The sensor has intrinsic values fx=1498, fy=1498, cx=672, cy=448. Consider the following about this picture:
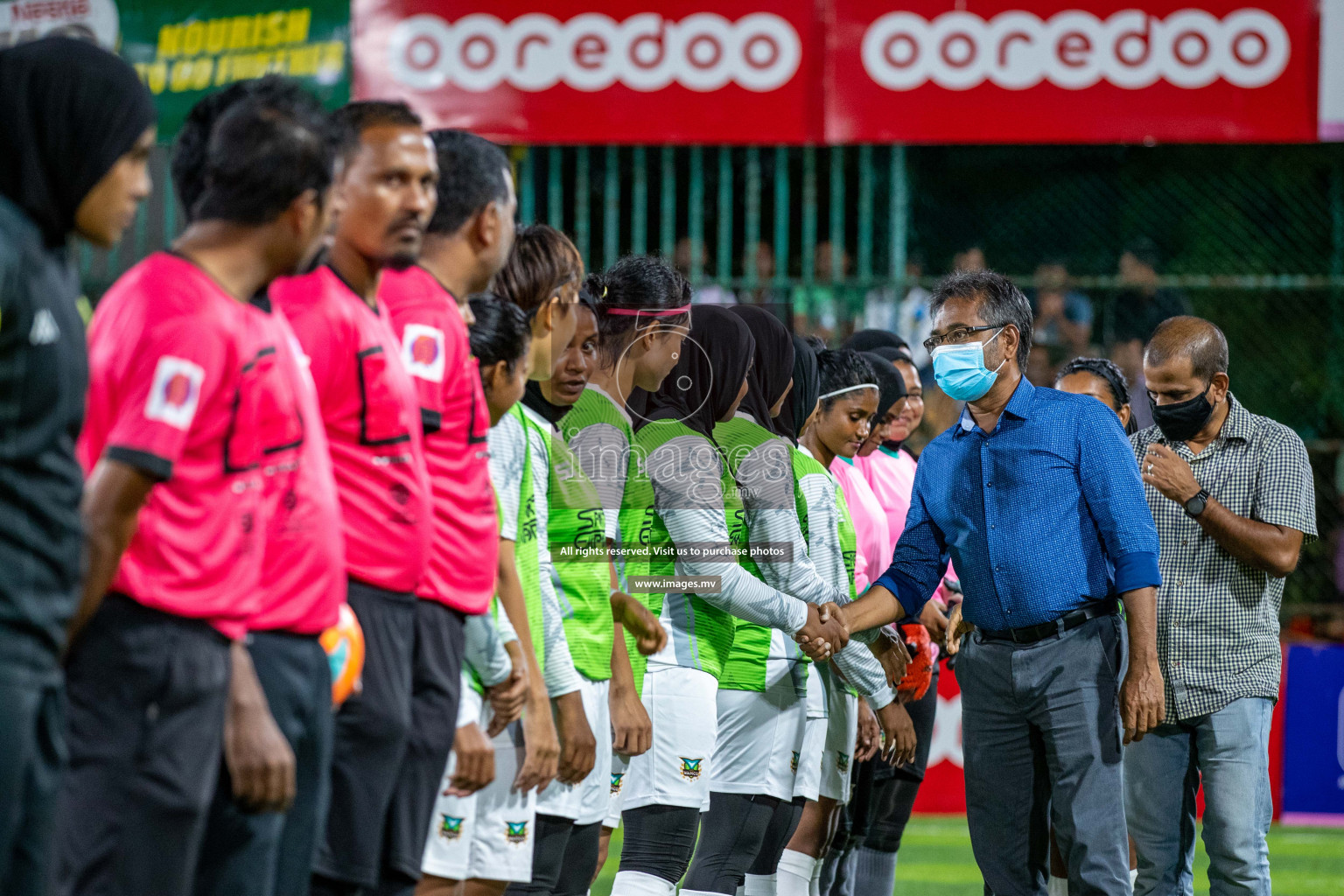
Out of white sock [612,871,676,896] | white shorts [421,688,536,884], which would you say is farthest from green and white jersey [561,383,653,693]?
white shorts [421,688,536,884]

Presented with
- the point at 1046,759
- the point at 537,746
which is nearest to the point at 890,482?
the point at 1046,759

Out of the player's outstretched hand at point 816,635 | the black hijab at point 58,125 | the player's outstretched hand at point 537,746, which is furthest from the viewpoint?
the player's outstretched hand at point 816,635

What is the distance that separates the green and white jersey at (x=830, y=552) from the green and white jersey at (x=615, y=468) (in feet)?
2.14

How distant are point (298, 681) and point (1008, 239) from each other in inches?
383

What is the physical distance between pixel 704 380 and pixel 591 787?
1.35 metres

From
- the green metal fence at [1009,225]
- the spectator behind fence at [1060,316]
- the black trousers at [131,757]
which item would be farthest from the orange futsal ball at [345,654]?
the spectator behind fence at [1060,316]

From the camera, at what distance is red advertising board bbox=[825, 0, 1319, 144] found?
956 centimetres

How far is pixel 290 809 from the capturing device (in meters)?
2.63

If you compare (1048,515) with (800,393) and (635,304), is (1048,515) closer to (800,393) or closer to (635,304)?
(800,393)

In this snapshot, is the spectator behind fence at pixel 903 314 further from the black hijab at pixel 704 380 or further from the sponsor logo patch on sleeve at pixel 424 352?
the sponsor logo patch on sleeve at pixel 424 352

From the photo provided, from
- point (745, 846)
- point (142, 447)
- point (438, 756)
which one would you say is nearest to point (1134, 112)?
point (745, 846)

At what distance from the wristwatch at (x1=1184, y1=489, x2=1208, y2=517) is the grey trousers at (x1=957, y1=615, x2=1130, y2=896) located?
594 millimetres

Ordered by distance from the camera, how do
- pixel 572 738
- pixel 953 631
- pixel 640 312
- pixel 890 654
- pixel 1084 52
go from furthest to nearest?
1. pixel 1084 52
2. pixel 953 631
3. pixel 890 654
4. pixel 640 312
5. pixel 572 738

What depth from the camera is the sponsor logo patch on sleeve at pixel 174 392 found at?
88.8 inches
